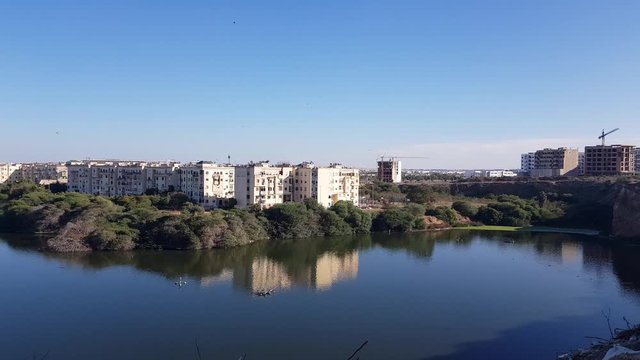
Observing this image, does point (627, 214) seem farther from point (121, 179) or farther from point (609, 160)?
point (121, 179)

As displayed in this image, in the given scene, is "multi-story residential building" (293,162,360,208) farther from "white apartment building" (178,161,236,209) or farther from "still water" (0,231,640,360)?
"still water" (0,231,640,360)

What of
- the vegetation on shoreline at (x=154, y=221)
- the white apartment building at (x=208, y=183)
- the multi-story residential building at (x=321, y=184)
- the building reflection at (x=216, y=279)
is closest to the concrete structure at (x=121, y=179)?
the white apartment building at (x=208, y=183)

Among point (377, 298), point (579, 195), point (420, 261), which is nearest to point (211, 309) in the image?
point (377, 298)

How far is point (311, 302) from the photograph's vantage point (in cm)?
1623

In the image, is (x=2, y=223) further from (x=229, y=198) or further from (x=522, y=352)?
(x=522, y=352)

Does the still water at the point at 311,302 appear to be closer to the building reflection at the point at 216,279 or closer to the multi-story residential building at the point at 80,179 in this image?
the building reflection at the point at 216,279

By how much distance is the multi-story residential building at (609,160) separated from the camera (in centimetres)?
5212

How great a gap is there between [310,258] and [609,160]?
1615 inches

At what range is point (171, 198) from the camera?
105 feet

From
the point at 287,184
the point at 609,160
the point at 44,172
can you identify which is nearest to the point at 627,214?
the point at 287,184

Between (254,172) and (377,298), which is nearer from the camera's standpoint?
(377,298)

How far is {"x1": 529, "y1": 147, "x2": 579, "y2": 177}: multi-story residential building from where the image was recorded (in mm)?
62844

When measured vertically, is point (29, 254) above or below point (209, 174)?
below

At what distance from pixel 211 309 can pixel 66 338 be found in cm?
385
